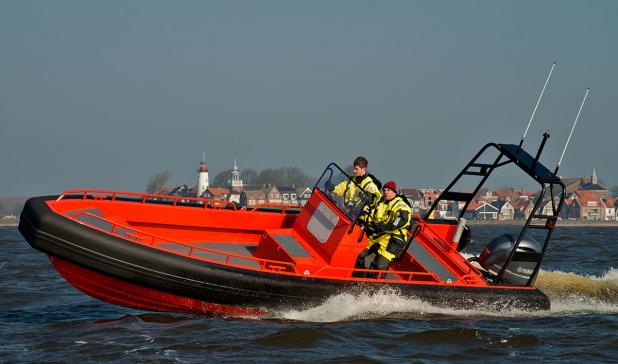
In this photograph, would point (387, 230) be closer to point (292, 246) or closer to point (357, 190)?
point (357, 190)

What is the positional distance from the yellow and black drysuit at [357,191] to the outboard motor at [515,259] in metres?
1.74

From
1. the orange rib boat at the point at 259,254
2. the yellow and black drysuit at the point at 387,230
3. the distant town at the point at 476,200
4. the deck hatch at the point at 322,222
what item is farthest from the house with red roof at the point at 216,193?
the yellow and black drysuit at the point at 387,230

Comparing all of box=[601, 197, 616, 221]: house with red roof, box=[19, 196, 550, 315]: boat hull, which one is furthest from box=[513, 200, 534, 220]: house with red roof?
box=[19, 196, 550, 315]: boat hull

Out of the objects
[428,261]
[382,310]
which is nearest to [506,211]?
[428,261]

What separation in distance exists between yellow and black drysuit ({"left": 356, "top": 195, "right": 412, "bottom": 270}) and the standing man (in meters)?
0.16

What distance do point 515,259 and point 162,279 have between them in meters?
4.28

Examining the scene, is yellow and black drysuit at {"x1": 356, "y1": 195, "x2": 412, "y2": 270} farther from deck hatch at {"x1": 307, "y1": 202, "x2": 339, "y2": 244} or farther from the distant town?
the distant town

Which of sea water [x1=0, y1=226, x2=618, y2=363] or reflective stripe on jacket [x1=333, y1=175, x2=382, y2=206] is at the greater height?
reflective stripe on jacket [x1=333, y1=175, x2=382, y2=206]

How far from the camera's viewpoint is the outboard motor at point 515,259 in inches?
414

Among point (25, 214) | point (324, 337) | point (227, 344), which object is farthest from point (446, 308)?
point (25, 214)

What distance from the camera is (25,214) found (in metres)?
9.36

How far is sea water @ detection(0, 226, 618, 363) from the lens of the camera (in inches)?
309

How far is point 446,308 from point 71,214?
4.20m

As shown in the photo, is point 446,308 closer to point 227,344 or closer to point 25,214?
point 227,344
